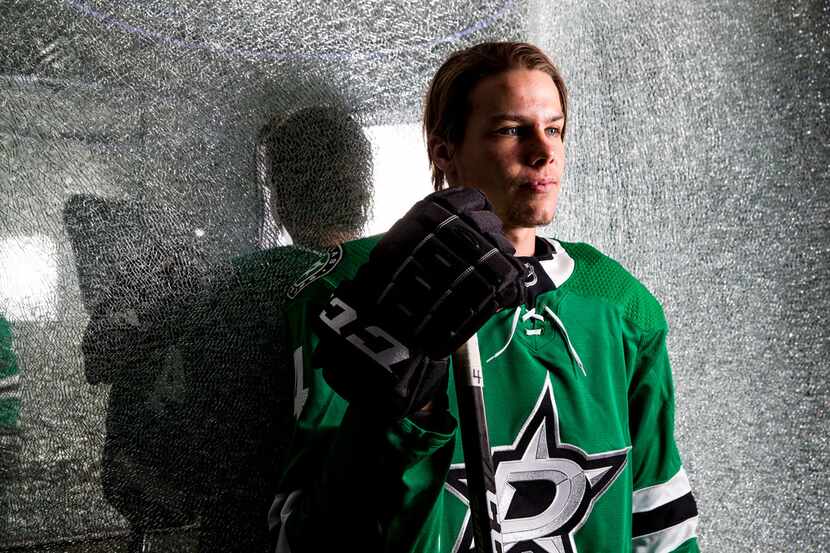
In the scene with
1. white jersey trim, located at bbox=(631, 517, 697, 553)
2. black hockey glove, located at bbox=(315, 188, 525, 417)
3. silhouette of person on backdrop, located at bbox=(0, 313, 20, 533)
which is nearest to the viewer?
black hockey glove, located at bbox=(315, 188, 525, 417)

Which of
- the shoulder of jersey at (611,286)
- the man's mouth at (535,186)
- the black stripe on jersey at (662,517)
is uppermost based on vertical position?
the man's mouth at (535,186)

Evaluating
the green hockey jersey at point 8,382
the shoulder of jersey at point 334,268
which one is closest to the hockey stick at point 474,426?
the shoulder of jersey at point 334,268

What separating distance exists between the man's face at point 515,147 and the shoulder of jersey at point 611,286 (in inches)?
4.1

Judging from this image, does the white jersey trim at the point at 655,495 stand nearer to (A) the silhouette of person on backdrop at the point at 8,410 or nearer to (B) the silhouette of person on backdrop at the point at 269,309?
(B) the silhouette of person on backdrop at the point at 269,309

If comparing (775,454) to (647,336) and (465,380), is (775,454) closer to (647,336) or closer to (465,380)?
(647,336)

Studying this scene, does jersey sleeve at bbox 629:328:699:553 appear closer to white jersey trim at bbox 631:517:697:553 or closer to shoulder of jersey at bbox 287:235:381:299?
white jersey trim at bbox 631:517:697:553

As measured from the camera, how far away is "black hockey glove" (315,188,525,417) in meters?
0.63

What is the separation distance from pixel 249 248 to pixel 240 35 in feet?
0.84

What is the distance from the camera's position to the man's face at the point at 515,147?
914mm

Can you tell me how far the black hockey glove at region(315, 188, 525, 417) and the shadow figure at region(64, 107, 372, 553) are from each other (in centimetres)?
32

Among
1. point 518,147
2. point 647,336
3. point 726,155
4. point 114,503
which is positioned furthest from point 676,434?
point 114,503

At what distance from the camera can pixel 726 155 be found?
1.25 m

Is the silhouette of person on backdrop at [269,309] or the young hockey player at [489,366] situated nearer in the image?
the young hockey player at [489,366]

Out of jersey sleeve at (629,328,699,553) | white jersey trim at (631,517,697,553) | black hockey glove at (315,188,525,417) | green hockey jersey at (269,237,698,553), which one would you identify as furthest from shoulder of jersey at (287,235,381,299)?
white jersey trim at (631,517,697,553)
